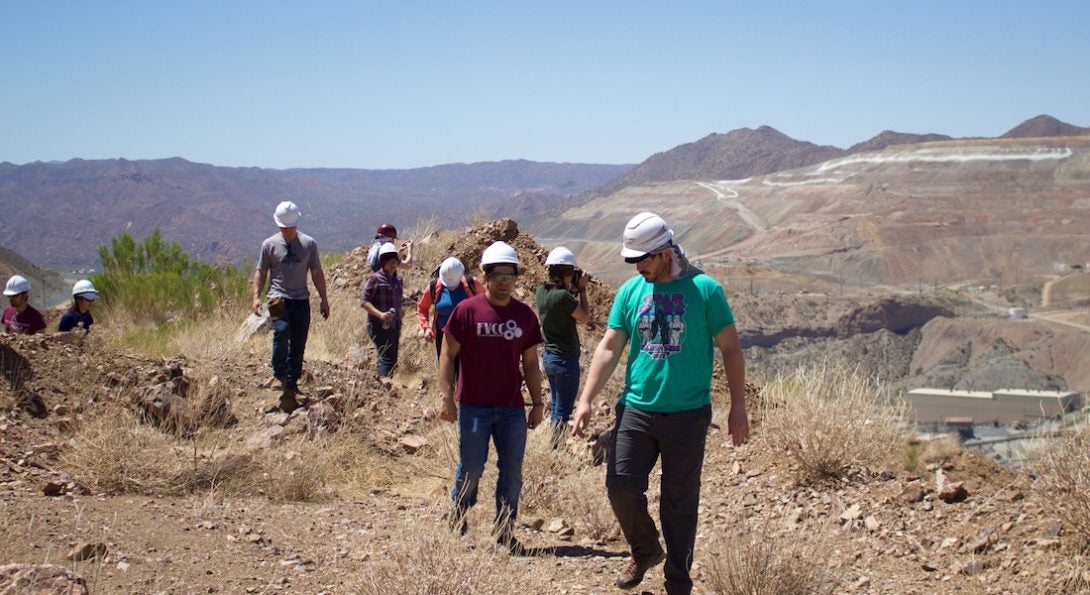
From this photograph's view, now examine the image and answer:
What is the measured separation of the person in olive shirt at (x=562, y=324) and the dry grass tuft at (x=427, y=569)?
105 inches

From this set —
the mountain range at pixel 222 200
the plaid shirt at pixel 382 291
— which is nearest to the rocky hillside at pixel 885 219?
the mountain range at pixel 222 200

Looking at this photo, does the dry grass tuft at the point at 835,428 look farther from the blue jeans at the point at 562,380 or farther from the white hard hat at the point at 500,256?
the white hard hat at the point at 500,256

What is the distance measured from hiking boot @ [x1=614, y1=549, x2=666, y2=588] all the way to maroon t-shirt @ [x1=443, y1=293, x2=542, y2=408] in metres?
0.98

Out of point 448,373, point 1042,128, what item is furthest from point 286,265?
point 1042,128

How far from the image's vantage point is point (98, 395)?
7.05m

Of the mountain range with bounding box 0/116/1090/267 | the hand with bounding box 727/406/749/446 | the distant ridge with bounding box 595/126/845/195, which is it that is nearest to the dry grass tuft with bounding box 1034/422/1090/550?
the hand with bounding box 727/406/749/446

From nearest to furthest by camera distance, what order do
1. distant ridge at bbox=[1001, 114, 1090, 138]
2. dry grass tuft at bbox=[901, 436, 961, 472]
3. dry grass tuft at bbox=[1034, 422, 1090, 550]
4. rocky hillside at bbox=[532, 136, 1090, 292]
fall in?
1. dry grass tuft at bbox=[1034, 422, 1090, 550]
2. dry grass tuft at bbox=[901, 436, 961, 472]
3. rocky hillside at bbox=[532, 136, 1090, 292]
4. distant ridge at bbox=[1001, 114, 1090, 138]

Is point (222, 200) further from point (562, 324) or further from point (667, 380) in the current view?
point (667, 380)

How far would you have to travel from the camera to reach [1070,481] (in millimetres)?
4719

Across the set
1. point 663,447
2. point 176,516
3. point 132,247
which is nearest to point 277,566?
point 176,516

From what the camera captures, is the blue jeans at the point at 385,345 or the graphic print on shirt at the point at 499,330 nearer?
the graphic print on shirt at the point at 499,330

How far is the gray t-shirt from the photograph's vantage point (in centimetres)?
719

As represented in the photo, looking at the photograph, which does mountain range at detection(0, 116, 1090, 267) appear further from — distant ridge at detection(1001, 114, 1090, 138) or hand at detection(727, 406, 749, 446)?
hand at detection(727, 406, 749, 446)

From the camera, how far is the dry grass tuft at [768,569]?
162 inches
